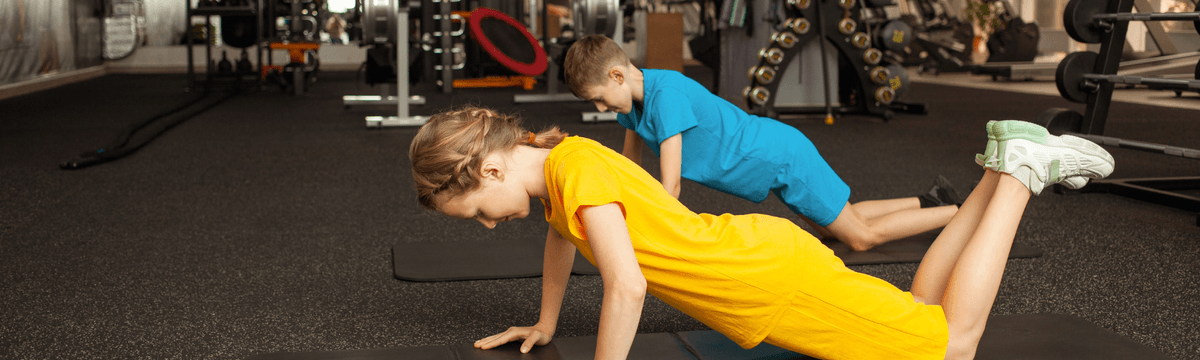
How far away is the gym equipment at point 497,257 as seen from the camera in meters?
2.01

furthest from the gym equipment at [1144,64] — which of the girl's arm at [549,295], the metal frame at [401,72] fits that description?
the metal frame at [401,72]

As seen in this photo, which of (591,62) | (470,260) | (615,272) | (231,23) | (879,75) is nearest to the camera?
(615,272)

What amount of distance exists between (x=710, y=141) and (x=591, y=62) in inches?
14.2

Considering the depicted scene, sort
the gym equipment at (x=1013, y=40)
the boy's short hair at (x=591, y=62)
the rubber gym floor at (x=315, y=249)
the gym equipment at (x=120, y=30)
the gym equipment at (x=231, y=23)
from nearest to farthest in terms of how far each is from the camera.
Answer: the rubber gym floor at (x=315, y=249), the boy's short hair at (x=591, y=62), the gym equipment at (x=231, y=23), the gym equipment at (x=1013, y=40), the gym equipment at (x=120, y=30)

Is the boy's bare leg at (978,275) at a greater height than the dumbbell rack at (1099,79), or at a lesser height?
lesser

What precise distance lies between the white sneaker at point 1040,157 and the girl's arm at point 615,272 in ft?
2.15

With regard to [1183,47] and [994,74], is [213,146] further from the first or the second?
[994,74]

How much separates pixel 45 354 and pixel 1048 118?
2.98m

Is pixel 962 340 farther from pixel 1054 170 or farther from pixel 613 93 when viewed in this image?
pixel 613 93

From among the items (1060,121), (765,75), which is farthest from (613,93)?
(765,75)

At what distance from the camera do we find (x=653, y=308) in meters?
1.80

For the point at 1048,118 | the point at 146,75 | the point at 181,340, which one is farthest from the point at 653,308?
the point at 146,75

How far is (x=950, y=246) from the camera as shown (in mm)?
1384

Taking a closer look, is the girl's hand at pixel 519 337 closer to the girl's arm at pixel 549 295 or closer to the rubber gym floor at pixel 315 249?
the girl's arm at pixel 549 295
